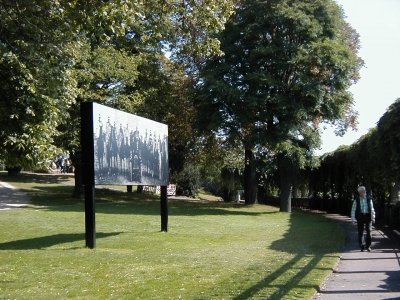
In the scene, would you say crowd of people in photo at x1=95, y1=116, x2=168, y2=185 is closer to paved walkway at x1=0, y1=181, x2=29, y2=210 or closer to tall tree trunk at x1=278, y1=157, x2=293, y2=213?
paved walkway at x1=0, y1=181, x2=29, y2=210

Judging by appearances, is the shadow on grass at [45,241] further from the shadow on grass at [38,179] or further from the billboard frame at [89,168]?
the shadow on grass at [38,179]

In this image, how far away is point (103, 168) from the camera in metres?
16.2

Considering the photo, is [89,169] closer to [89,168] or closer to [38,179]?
[89,168]

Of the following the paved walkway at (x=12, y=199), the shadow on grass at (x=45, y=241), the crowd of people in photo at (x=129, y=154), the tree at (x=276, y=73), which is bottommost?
the shadow on grass at (x=45, y=241)

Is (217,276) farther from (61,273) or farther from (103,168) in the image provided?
(103,168)

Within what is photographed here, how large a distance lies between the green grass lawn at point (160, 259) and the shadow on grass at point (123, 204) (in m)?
4.57

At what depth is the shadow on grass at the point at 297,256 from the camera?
933cm

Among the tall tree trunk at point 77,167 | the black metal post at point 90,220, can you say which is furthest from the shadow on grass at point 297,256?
the tall tree trunk at point 77,167

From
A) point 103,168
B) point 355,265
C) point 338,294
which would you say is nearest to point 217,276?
point 338,294

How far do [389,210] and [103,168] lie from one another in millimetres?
15632

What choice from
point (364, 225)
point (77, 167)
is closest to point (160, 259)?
point (364, 225)

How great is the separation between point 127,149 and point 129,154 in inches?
8.1

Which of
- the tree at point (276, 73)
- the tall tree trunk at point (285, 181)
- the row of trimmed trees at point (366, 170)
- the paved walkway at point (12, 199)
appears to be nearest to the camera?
the row of trimmed trees at point (366, 170)

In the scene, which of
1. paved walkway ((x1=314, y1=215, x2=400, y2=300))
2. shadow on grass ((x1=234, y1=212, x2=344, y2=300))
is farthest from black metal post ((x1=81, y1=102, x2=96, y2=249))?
paved walkway ((x1=314, y1=215, x2=400, y2=300))
